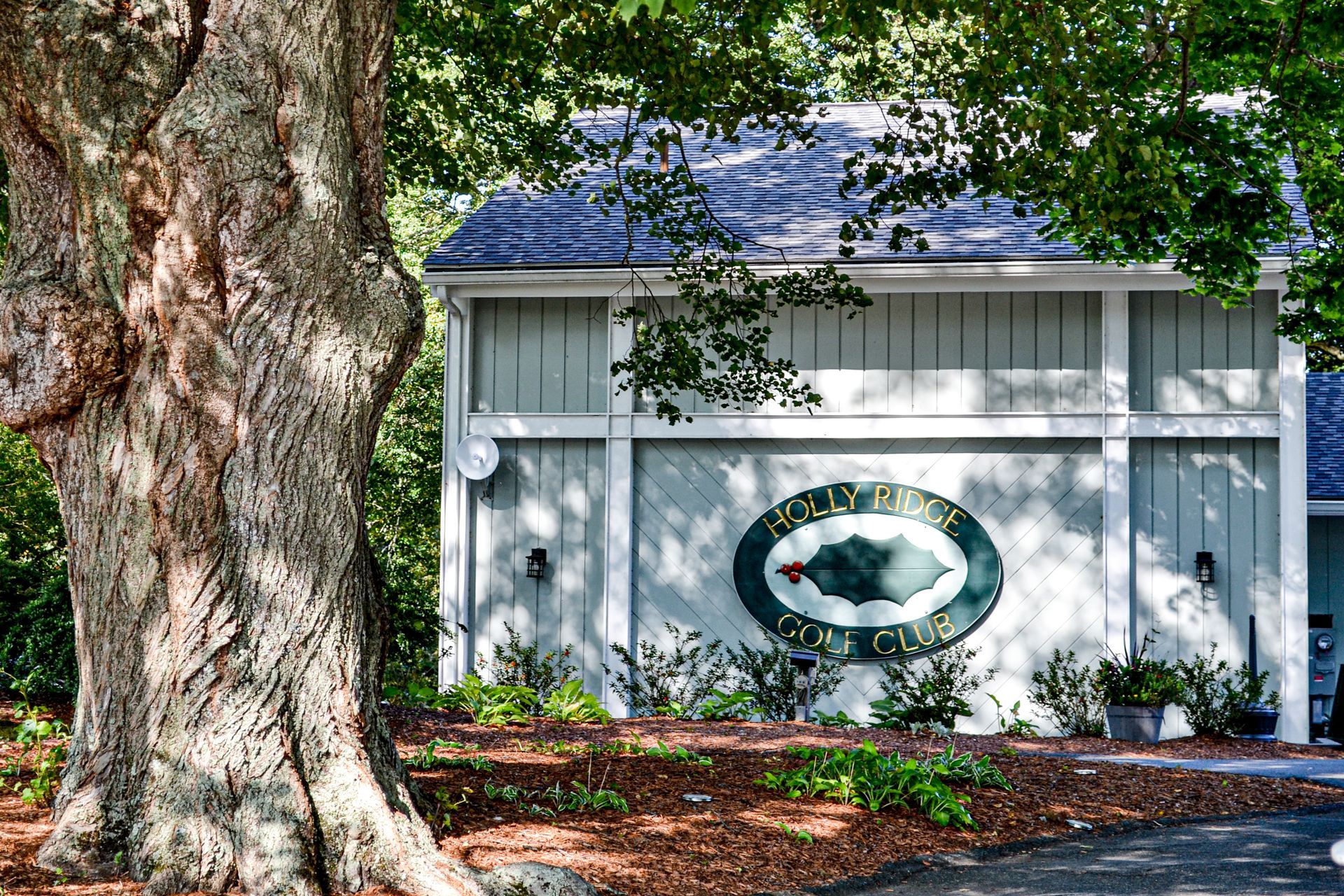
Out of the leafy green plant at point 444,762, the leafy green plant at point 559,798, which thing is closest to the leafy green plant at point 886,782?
the leafy green plant at point 559,798

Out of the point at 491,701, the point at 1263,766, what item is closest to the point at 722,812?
the point at 491,701

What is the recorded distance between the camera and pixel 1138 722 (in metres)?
10.1

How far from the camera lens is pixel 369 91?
444 centimetres

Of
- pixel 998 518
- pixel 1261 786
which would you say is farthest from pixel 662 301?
pixel 1261 786

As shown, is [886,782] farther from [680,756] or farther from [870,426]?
[870,426]

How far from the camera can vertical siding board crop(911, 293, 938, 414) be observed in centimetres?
1123

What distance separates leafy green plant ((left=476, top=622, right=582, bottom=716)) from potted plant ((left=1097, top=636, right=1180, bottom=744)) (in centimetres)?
456

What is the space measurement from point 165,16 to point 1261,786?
700cm

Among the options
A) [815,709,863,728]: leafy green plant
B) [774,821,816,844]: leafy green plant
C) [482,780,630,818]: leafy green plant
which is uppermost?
[482,780,630,818]: leafy green plant

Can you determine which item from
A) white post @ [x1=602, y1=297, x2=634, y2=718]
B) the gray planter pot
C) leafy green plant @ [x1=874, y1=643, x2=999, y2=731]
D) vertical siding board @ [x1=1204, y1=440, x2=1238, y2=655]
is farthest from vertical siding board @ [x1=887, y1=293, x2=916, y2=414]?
the gray planter pot

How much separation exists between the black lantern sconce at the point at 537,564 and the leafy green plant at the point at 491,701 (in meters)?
1.95

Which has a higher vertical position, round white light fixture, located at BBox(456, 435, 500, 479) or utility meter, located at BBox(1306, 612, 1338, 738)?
round white light fixture, located at BBox(456, 435, 500, 479)

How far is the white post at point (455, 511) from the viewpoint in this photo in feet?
37.6

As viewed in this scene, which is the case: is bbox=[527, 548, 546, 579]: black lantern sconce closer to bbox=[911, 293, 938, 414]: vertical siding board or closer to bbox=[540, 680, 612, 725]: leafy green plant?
bbox=[540, 680, 612, 725]: leafy green plant
